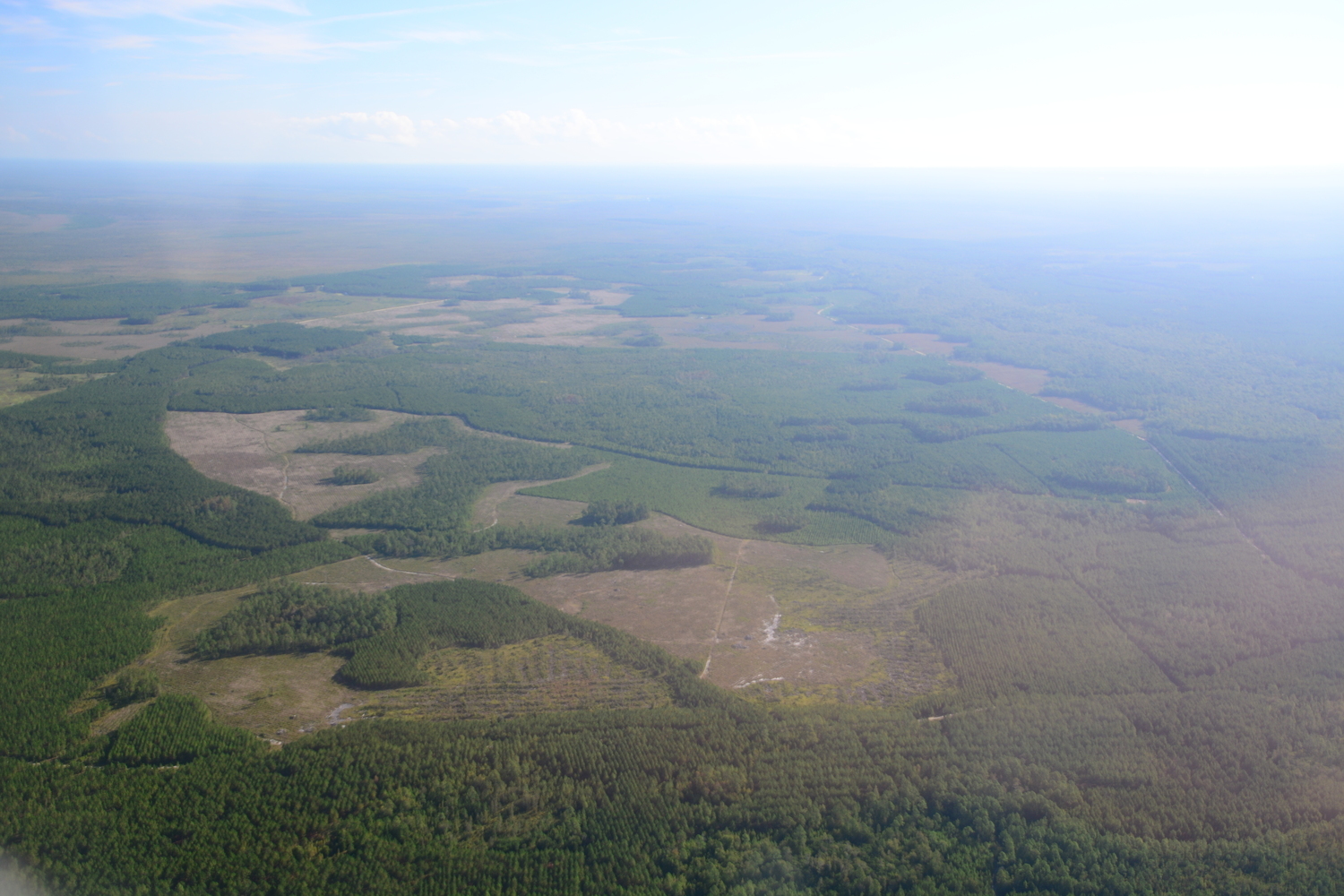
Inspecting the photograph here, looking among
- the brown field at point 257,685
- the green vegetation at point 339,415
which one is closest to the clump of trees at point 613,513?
the brown field at point 257,685

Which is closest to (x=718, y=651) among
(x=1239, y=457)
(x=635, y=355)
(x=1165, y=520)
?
(x=1165, y=520)

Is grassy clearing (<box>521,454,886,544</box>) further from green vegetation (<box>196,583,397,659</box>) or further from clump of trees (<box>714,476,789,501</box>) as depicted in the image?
green vegetation (<box>196,583,397,659</box>)

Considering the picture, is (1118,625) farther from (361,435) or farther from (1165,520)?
(361,435)

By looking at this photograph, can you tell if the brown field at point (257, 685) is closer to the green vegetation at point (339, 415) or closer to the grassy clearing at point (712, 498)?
the grassy clearing at point (712, 498)

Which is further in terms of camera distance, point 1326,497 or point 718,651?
point 1326,497

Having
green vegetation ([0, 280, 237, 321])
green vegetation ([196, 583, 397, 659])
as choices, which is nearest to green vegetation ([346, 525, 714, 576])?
green vegetation ([196, 583, 397, 659])
